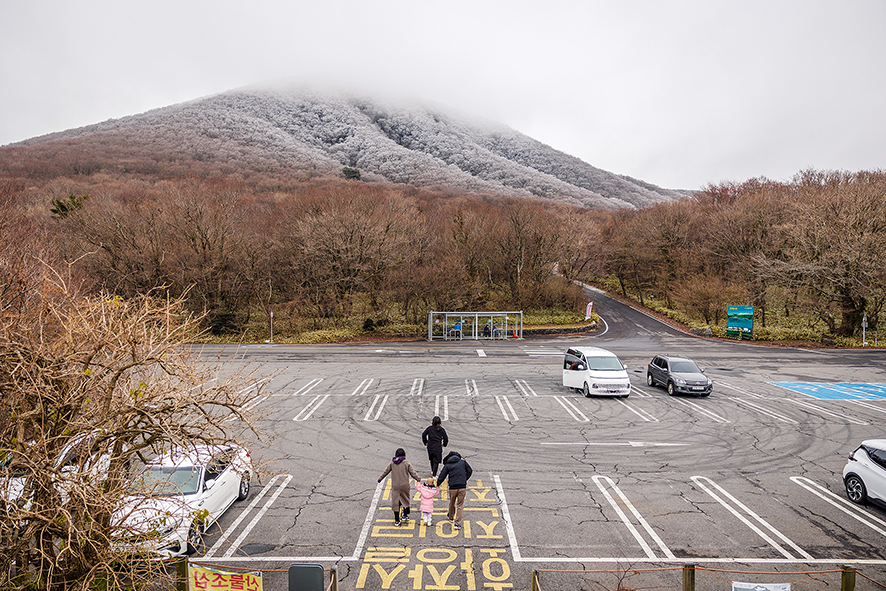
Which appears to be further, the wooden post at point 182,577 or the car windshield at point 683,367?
the car windshield at point 683,367

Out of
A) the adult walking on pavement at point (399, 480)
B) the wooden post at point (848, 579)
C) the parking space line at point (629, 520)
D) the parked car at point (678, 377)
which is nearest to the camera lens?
the wooden post at point (848, 579)

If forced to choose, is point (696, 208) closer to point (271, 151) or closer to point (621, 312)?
point (621, 312)

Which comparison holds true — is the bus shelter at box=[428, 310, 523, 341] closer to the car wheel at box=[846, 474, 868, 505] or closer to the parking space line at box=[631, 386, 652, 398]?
the parking space line at box=[631, 386, 652, 398]

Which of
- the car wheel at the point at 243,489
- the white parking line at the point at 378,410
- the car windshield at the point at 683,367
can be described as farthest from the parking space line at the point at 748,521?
the car wheel at the point at 243,489

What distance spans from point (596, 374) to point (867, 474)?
374 inches

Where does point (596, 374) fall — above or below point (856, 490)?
above

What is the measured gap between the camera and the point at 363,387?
65.9 ft

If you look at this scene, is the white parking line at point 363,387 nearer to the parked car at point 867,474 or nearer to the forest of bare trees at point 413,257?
the forest of bare trees at point 413,257

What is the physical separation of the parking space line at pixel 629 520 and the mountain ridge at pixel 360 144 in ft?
283

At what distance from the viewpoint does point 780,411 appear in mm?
16875

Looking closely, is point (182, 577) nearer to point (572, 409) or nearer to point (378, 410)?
point (378, 410)

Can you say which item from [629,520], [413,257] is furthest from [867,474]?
[413,257]

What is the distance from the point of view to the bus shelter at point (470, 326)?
35.3m

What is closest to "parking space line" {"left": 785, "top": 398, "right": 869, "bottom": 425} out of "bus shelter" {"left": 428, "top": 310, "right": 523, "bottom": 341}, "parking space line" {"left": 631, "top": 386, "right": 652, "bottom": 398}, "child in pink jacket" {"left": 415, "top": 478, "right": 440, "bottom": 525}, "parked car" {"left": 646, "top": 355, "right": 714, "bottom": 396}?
"parked car" {"left": 646, "top": 355, "right": 714, "bottom": 396}
